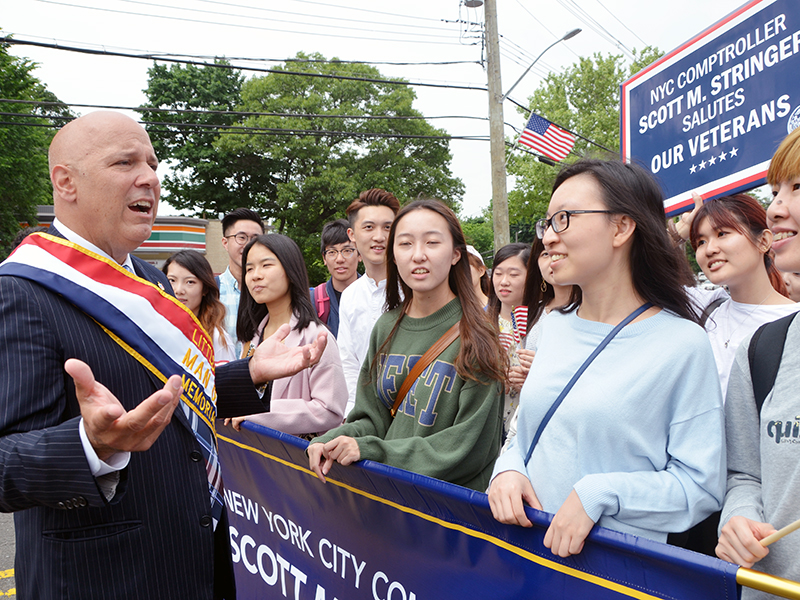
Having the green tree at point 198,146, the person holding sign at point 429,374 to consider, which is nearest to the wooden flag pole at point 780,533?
the person holding sign at point 429,374

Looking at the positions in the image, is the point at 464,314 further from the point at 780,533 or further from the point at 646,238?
the point at 780,533

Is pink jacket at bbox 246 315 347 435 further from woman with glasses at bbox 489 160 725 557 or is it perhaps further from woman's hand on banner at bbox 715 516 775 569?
woman's hand on banner at bbox 715 516 775 569

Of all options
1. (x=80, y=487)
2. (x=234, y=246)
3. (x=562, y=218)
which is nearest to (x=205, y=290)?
(x=234, y=246)

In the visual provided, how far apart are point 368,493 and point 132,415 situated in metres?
1.06

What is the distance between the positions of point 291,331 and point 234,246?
2.44 metres

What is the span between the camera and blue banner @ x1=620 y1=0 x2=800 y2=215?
8.55 ft

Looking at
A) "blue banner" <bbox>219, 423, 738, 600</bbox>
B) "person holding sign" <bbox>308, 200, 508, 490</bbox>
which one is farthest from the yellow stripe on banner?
"person holding sign" <bbox>308, 200, 508, 490</bbox>

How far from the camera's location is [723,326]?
264cm

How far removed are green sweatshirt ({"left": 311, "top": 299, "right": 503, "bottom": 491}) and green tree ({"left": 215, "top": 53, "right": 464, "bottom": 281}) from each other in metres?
25.4

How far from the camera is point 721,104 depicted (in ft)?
9.64

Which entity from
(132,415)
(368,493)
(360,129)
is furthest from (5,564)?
(360,129)

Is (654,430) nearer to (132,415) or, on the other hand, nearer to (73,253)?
(132,415)

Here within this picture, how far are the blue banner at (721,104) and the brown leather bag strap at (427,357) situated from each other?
5.61 ft

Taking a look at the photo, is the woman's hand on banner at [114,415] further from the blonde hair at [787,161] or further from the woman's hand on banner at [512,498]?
the blonde hair at [787,161]
